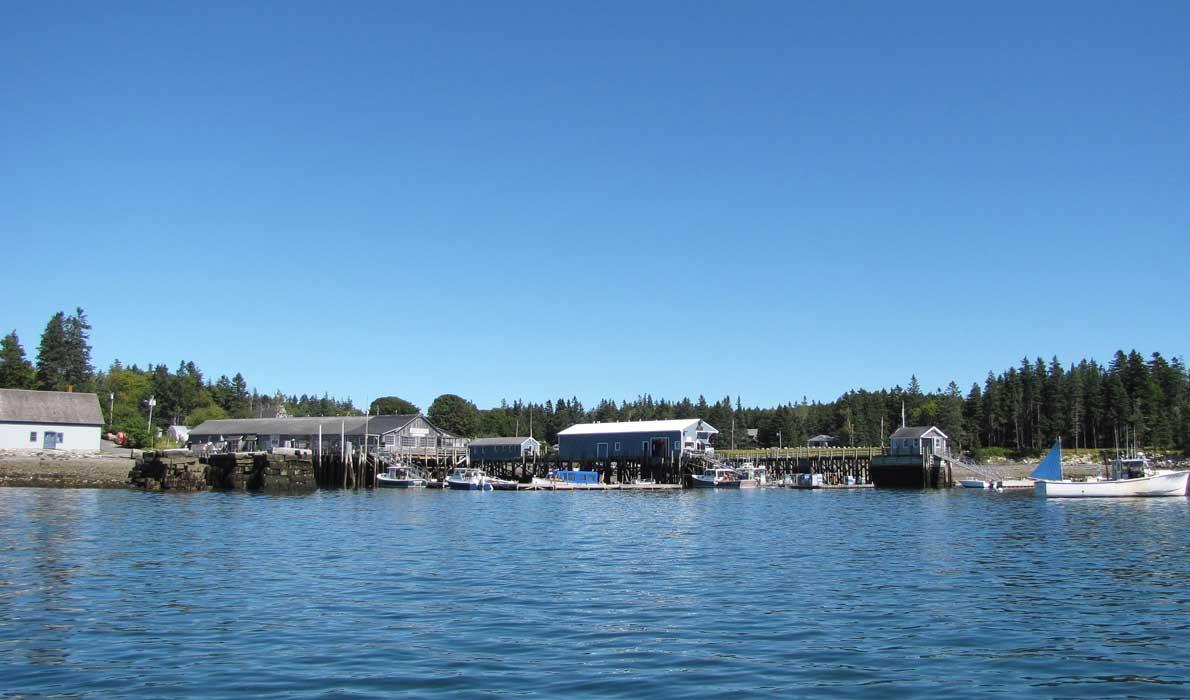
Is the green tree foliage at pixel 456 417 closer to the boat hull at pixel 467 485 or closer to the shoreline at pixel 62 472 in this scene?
the boat hull at pixel 467 485

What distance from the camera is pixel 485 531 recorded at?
44.0 meters

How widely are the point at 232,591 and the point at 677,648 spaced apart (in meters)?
12.3

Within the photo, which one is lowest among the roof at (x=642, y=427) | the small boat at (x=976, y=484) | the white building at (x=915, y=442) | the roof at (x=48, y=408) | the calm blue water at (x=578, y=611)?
the small boat at (x=976, y=484)


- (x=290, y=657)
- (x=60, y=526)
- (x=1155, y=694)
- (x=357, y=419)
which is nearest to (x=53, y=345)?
(x=357, y=419)

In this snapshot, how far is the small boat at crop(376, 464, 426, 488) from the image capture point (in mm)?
93500

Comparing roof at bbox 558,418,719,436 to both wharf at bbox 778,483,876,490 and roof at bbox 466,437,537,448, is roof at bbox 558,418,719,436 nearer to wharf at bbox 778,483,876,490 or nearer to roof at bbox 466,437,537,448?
roof at bbox 466,437,537,448

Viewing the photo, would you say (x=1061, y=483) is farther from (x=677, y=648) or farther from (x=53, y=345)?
(x=53, y=345)

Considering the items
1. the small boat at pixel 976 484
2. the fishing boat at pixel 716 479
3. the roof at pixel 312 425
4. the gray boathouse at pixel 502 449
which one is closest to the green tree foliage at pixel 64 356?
the roof at pixel 312 425

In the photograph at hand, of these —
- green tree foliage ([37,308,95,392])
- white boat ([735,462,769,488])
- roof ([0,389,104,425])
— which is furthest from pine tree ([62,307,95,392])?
white boat ([735,462,769,488])

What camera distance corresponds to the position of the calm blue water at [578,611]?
15.6 m

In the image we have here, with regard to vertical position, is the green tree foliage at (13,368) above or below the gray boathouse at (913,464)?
above

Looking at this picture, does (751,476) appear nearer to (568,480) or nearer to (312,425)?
(568,480)

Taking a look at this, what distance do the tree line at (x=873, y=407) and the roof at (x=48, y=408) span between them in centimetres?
3013

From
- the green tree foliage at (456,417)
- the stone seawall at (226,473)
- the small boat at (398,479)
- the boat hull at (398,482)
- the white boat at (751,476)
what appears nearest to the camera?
the stone seawall at (226,473)
